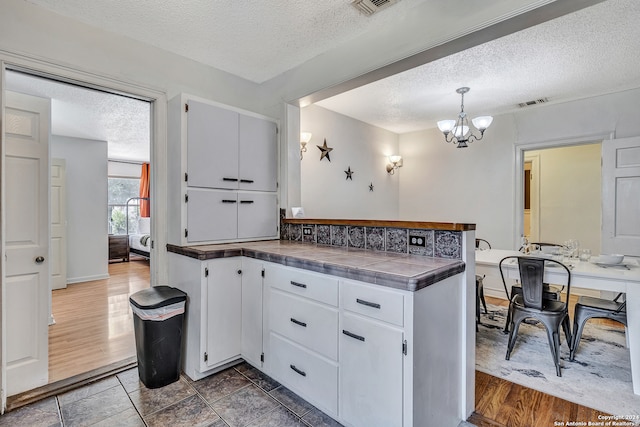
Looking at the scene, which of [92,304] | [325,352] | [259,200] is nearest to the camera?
[325,352]

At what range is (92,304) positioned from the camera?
3951mm

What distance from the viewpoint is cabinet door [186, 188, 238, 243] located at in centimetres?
242

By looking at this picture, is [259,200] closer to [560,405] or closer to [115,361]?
[115,361]

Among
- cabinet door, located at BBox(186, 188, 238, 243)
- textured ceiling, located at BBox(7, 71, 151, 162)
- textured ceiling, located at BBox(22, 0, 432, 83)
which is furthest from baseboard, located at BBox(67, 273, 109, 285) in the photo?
textured ceiling, located at BBox(22, 0, 432, 83)

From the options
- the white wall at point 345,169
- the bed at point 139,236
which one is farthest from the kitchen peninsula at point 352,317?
the bed at point 139,236

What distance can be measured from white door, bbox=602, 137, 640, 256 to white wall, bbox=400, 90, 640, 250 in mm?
338

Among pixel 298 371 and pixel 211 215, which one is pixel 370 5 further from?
pixel 298 371

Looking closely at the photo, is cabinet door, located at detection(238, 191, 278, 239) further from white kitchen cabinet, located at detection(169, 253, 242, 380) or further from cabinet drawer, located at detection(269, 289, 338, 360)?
cabinet drawer, located at detection(269, 289, 338, 360)

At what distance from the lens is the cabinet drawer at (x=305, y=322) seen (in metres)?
1.70

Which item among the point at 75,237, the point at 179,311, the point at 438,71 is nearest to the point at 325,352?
the point at 179,311

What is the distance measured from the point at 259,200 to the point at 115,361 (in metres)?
1.73

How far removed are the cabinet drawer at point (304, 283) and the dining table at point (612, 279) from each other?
188 cm

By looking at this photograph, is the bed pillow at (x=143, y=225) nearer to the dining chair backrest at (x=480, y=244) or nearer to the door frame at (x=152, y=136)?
the door frame at (x=152, y=136)

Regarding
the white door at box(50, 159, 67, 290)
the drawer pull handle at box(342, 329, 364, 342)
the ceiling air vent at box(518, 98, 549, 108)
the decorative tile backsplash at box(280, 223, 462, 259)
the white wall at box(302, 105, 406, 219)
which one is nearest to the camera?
the drawer pull handle at box(342, 329, 364, 342)
